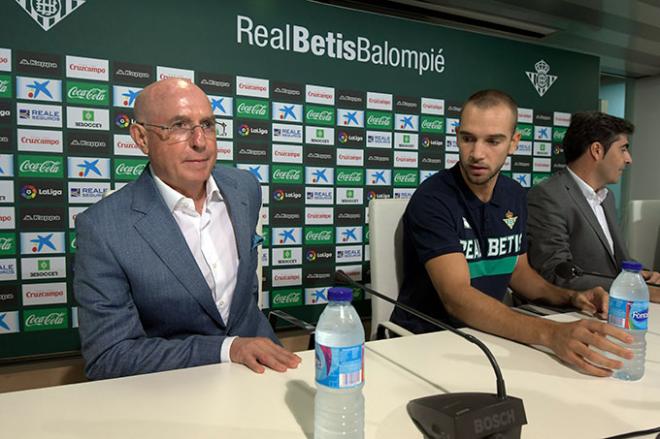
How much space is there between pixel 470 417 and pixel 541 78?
3586 millimetres

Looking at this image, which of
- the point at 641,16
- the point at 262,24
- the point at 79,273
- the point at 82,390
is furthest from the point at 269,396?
the point at 641,16

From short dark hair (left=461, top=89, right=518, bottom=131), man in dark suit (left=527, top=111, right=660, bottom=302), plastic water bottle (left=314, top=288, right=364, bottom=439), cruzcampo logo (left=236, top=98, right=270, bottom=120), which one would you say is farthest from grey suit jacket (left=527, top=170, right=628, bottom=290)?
plastic water bottle (left=314, top=288, right=364, bottom=439)

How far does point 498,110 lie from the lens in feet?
5.60

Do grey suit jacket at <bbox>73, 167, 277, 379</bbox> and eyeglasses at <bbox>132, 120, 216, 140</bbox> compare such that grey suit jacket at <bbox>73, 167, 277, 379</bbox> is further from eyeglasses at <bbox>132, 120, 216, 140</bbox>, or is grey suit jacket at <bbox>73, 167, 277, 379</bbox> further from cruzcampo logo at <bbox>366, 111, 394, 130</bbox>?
cruzcampo logo at <bbox>366, 111, 394, 130</bbox>

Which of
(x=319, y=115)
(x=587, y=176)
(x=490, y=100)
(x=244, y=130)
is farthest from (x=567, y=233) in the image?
(x=244, y=130)

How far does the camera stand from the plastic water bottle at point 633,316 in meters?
1.12

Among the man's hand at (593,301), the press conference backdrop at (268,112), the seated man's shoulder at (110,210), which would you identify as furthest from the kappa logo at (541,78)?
the seated man's shoulder at (110,210)

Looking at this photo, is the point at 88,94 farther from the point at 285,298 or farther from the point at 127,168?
the point at 285,298

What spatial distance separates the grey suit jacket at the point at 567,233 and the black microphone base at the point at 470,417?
1.52 meters

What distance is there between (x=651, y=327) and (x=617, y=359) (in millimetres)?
463

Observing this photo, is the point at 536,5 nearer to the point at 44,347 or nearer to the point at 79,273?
the point at 79,273

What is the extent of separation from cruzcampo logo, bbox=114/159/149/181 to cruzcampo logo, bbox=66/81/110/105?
300mm

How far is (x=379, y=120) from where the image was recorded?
3209mm

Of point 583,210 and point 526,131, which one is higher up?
point 526,131
